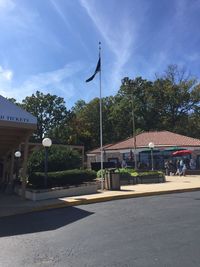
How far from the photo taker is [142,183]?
24344 millimetres

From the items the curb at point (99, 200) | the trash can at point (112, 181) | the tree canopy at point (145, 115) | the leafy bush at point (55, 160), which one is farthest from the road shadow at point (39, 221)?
Answer: the tree canopy at point (145, 115)

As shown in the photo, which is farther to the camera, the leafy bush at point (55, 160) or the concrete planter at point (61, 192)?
the leafy bush at point (55, 160)

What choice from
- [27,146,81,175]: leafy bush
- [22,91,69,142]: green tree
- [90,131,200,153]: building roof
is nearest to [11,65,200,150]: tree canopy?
[22,91,69,142]: green tree

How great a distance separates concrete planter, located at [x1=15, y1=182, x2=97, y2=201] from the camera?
17.1 metres

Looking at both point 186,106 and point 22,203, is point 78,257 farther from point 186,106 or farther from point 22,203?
point 186,106

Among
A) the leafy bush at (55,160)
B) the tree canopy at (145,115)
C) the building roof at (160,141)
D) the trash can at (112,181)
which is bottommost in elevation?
the trash can at (112,181)

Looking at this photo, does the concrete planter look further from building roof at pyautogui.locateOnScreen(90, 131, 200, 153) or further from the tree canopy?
the tree canopy

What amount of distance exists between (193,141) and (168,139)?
2980mm

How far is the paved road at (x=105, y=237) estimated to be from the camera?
23.0ft

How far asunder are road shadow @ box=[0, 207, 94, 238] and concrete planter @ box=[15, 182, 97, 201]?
3.07m

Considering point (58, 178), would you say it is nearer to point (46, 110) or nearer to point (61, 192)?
point (61, 192)

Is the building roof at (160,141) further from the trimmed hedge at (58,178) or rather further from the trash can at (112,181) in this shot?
the trimmed hedge at (58,178)

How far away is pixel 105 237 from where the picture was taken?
8898 millimetres

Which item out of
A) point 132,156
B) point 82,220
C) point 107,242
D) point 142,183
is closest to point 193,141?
point 132,156
